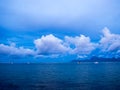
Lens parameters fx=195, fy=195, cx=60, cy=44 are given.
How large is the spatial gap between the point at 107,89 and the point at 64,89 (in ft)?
30.9

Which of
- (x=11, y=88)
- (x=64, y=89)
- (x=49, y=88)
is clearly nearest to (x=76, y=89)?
(x=64, y=89)

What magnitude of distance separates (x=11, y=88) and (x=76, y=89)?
14596 millimetres

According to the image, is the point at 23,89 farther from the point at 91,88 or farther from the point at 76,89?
the point at 91,88

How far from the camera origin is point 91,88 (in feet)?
145

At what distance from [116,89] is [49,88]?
14810 millimetres

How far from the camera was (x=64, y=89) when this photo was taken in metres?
43.0

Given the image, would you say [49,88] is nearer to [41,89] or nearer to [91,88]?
[41,89]

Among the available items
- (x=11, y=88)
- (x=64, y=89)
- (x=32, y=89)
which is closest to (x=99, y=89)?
(x=64, y=89)

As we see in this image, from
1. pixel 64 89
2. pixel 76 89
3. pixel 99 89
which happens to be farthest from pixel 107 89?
pixel 64 89

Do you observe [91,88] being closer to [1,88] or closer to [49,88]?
[49,88]

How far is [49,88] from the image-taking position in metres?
44.3

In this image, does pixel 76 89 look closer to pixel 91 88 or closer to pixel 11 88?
pixel 91 88

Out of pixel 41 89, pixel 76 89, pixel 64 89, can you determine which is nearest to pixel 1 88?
pixel 41 89

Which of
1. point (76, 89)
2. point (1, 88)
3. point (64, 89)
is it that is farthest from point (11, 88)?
point (76, 89)
